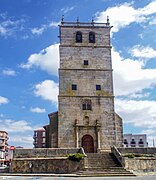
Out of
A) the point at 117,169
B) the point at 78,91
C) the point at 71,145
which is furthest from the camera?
the point at 78,91

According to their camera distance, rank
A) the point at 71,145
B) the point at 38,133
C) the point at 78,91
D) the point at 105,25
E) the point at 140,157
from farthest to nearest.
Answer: the point at 38,133
the point at 105,25
the point at 78,91
the point at 71,145
the point at 140,157

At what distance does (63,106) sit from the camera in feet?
116

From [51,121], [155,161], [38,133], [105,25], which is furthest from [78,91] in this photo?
[38,133]

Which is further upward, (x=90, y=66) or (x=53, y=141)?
(x=90, y=66)

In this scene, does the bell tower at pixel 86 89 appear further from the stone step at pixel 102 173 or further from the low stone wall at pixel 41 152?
the stone step at pixel 102 173

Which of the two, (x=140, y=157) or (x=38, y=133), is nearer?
(x=140, y=157)

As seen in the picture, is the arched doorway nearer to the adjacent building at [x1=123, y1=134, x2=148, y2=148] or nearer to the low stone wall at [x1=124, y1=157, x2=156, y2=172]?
the low stone wall at [x1=124, y1=157, x2=156, y2=172]

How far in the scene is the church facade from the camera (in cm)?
3441

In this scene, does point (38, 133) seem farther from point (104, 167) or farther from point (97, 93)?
point (104, 167)

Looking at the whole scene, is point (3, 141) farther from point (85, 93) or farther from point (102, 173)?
point (102, 173)

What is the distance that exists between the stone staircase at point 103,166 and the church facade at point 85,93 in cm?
465

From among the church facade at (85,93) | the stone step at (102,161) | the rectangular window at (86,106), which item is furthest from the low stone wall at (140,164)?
the rectangular window at (86,106)

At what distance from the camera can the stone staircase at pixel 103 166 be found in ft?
73.2

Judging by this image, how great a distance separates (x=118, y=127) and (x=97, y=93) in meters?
5.13
